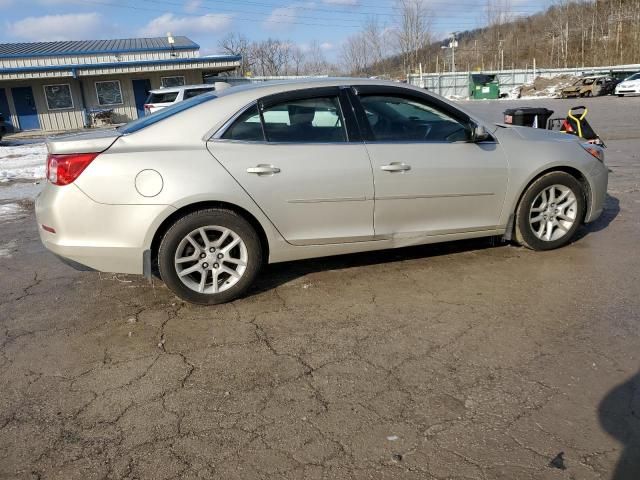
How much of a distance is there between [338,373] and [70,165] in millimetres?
2352

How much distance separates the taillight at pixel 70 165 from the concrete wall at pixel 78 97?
28548mm

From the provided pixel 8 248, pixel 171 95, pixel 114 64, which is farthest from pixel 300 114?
pixel 114 64

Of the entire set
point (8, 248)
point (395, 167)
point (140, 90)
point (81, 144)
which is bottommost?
point (8, 248)

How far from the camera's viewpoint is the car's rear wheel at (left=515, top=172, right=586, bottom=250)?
4.76m

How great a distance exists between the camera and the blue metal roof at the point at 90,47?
29.0 metres

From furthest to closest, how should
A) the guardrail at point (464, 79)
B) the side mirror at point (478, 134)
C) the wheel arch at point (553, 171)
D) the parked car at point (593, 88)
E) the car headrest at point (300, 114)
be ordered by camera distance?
the guardrail at point (464, 79) → the parked car at point (593, 88) → the wheel arch at point (553, 171) → the side mirror at point (478, 134) → the car headrest at point (300, 114)

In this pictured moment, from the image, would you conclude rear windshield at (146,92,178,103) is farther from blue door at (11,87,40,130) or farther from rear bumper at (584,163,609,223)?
rear bumper at (584,163,609,223)

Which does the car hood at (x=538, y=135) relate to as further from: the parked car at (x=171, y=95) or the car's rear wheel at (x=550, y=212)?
the parked car at (x=171, y=95)

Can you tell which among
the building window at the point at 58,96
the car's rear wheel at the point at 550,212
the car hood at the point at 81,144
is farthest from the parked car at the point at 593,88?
the car hood at the point at 81,144

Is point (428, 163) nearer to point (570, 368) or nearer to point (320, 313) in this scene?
point (320, 313)

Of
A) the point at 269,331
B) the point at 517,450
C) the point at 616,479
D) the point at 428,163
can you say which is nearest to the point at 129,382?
the point at 269,331

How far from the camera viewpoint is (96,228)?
148 inches

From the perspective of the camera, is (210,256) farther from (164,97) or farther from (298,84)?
(164,97)

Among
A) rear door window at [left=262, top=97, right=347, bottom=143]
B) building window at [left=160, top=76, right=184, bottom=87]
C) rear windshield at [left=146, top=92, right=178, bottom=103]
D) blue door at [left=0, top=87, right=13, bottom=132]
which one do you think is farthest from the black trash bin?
blue door at [left=0, top=87, right=13, bottom=132]
